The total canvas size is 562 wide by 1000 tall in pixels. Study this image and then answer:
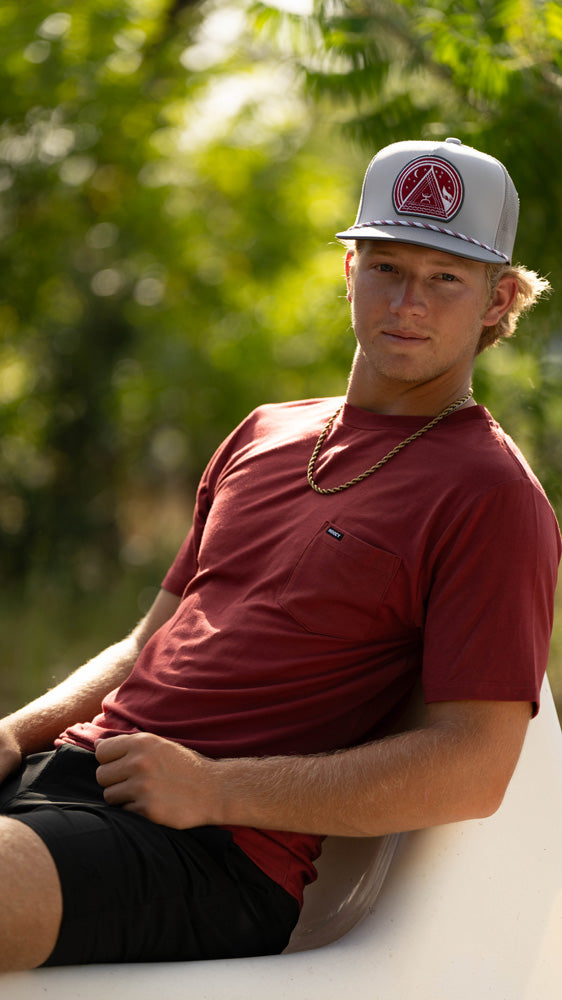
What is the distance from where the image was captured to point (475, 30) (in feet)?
10.9

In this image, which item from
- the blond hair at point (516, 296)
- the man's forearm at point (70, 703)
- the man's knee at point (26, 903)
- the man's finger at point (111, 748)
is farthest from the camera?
the man's forearm at point (70, 703)

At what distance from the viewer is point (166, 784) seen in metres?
1.87

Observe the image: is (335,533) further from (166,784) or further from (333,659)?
(166,784)

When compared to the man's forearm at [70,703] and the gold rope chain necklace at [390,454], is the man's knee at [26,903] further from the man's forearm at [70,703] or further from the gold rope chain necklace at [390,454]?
the gold rope chain necklace at [390,454]

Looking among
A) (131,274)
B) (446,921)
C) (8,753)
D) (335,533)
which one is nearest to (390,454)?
(335,533)

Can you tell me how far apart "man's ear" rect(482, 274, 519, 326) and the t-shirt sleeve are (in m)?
0.45

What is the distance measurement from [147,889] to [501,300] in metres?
1.24

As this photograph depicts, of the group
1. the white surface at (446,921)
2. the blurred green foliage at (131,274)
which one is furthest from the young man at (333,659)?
the blurred green foliage at (131,274)

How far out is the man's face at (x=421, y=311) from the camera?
2.10m

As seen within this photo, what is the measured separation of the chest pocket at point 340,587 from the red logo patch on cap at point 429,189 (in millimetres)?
609

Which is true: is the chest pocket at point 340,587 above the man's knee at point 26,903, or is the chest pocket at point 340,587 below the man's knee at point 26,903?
above

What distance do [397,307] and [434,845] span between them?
96cm

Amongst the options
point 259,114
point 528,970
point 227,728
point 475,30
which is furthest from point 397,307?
point 259,114

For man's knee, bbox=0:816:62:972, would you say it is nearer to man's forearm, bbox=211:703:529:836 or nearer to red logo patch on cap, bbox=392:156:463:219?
man's forearm, bbox=211:703:529:836
